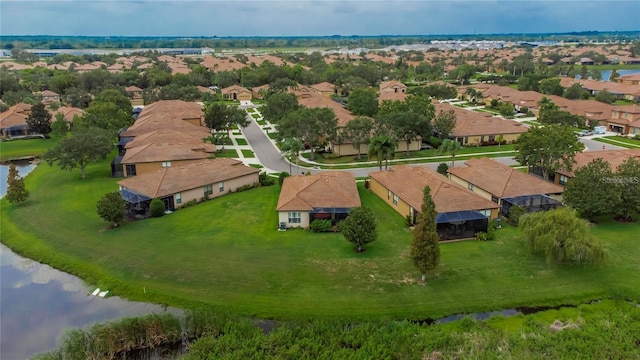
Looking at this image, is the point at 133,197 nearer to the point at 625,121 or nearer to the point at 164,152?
the point at 164,152

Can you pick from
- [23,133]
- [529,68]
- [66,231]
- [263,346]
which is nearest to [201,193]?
[66,231]

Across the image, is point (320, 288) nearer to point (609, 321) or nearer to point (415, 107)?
point (609, 321)

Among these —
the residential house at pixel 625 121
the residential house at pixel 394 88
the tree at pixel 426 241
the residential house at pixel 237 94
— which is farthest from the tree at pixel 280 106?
the residential house at pixel 625 121

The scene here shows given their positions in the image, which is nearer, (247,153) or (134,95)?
(247,153)

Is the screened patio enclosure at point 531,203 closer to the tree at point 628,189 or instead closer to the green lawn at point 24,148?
the tree at point 628,189

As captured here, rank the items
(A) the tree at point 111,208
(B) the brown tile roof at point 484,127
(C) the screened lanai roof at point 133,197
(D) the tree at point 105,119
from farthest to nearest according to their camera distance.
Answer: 1. (B) the brown tile roof at point 484,127
2. (D) the tree at point 105,119
3. (C) the screened lanai roof at point 133,197
4. (A) the tree at point 111,208

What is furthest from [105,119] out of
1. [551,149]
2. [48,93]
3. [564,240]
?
[564,240]

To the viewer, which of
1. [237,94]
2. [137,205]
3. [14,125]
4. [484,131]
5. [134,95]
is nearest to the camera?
[137,205]
